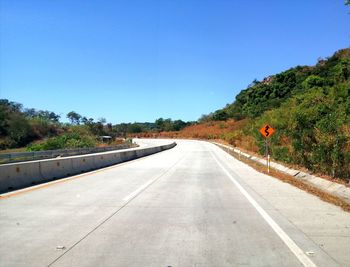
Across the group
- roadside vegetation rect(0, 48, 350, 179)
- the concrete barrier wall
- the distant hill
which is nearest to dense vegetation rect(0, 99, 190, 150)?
roadside vegetation rect(0, 48, 350, 179)

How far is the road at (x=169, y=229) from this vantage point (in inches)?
261

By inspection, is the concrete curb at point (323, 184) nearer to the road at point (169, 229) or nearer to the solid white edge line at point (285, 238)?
the road at point (169, 229)

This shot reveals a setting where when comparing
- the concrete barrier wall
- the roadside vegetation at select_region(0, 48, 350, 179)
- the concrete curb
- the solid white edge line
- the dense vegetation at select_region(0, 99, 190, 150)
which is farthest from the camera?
the dense vegetation at select_region(0, 99, 190, 150)

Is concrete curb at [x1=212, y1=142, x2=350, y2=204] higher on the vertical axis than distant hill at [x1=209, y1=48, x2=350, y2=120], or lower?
lower

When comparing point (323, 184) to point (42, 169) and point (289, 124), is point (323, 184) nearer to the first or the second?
point (289, 124)

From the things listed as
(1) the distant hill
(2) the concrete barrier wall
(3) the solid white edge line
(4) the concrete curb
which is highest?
(1) the distant hill

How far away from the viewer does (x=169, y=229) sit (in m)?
8.61

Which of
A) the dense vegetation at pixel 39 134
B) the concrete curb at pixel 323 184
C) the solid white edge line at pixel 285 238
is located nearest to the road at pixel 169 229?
the solid white edge line at pixel 285 238

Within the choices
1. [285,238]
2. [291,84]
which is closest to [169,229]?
[285,238]

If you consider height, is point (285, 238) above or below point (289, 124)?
below

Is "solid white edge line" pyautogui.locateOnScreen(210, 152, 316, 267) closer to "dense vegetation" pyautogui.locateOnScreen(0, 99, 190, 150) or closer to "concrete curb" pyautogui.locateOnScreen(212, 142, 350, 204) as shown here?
"concrete curb" pyautogui.locateOnScreen(212, 142, 350, 204)

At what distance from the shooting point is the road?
663cm

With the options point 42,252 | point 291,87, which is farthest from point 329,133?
point 291,87

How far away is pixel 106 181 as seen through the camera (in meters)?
18.1
